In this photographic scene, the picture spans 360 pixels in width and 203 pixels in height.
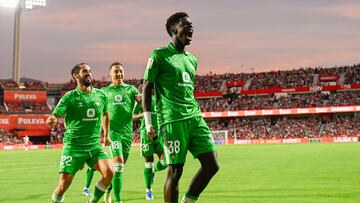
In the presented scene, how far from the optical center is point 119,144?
30.8 feet

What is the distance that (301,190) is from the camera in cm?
1108

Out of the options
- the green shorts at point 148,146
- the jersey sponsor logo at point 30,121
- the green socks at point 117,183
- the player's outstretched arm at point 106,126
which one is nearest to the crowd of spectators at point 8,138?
the jersey sponsor logo at point 30,121

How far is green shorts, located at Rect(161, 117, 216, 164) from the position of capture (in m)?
5.91

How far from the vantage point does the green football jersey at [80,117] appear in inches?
303

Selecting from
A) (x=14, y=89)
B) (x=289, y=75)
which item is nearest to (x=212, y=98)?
(x=289, y=75)

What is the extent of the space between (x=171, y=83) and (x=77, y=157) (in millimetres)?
2304

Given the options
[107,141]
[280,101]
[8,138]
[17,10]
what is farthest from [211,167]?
[17,10]

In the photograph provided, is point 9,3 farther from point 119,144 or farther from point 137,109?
point 119,144

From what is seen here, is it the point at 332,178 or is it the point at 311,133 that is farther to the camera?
the point at 311,133

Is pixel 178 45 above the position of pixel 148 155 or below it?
above

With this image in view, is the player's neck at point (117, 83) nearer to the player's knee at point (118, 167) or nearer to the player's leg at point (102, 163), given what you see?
the player's knee at point (118, 167)

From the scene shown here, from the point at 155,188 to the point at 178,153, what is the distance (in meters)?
6.75

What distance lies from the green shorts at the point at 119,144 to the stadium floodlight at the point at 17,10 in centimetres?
5868

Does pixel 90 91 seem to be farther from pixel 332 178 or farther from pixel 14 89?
pixel 14 89
